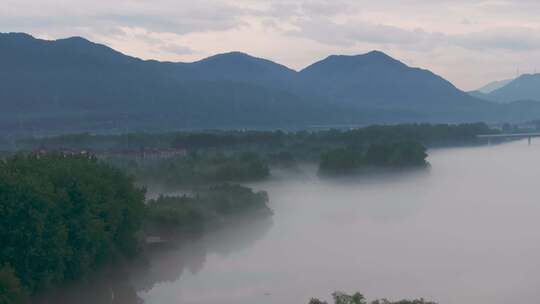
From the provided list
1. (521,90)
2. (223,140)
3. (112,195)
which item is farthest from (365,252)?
(521,90)

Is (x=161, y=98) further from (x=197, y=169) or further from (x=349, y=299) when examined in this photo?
(x=349, y=299)

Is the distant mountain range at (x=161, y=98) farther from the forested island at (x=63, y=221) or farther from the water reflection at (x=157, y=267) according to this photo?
the forested island at (x=63, y=221)

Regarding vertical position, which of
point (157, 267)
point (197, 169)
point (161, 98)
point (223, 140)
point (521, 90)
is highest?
point (521, 90)

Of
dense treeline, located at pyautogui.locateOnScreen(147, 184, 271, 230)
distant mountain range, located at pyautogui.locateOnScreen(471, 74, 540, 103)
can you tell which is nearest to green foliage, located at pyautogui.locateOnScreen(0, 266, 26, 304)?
dense treeline, located at pyautogui.locateOnScreen(147, 184, 271, 230)

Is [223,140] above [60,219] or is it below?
above

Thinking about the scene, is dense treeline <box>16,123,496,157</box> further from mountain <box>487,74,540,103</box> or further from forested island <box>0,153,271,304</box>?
mountain <box>487,74,540,103</box>

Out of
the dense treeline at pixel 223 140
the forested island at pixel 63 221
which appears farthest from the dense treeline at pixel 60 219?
the dense treeline at pixel 223 140
